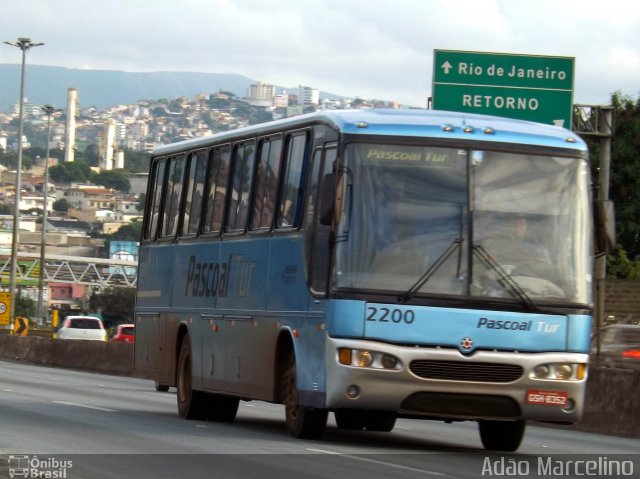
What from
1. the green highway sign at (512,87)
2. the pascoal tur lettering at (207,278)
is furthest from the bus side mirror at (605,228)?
the green highway sign at (512,87)

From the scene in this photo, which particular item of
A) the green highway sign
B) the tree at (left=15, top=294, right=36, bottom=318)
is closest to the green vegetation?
the green highway sign

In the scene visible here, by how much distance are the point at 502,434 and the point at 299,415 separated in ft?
6.45

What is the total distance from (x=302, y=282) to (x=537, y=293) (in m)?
2.20

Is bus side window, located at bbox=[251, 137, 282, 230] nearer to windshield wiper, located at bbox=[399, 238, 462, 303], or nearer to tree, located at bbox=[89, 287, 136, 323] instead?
windshield wiper, located at bbox=[399, 238, 462, 303]

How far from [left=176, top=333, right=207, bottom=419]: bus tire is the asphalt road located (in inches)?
8.6

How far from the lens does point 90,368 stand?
1781 inches

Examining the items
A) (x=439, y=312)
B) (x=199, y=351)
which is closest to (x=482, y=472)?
(x=439, y=312)

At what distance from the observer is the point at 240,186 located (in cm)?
1934

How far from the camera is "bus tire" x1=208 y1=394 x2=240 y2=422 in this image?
20844 millimetres

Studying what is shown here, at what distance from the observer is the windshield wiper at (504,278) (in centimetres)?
1587

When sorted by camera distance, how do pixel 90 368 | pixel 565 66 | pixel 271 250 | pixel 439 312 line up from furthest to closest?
pixel 90 368
pixel 565 66
pixel 271 250
pixel 439 312

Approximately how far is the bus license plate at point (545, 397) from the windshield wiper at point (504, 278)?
2.37 feet

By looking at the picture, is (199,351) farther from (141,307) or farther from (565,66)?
(565,66)

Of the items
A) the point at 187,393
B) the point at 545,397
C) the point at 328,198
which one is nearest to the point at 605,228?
the point at 545,397
